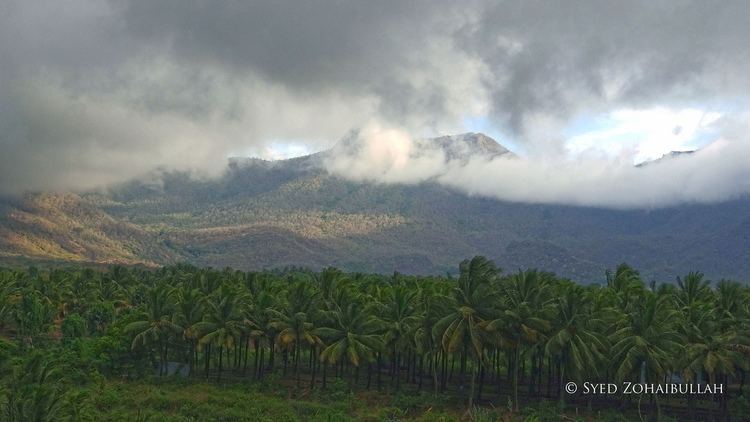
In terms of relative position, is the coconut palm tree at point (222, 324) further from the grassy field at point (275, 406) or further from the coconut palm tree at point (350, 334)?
the coconut palm tree at point (350, 334)

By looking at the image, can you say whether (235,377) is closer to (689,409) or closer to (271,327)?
(271,327)

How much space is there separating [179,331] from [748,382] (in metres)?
63.7

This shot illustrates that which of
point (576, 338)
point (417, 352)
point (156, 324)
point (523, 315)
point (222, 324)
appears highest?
point (523, 315)

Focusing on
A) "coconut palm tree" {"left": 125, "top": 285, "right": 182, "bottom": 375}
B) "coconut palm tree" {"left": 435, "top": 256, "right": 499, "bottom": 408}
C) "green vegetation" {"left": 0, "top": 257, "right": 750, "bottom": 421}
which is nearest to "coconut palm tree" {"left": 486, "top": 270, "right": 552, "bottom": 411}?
"green vegetation" {"left": 0, "top": 257, "right": 750, "bottom": 421}

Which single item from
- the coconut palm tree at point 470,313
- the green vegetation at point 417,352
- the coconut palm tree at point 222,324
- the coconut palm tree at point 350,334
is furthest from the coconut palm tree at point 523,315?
the coconut palm tree at point 222,324

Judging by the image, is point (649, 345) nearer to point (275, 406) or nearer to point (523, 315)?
point (523, 315)

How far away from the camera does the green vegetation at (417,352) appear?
51.3 m

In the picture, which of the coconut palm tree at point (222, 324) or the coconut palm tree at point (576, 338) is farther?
the coconut palm tree at point (222, 324)

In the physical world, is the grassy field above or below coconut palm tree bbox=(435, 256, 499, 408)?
below

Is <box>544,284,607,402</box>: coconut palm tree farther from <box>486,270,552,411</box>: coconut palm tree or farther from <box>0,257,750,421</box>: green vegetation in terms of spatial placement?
<box>486,270,552,411</box>: coconut palm tree

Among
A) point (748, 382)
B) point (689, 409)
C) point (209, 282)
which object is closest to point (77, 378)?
point (209, 282)

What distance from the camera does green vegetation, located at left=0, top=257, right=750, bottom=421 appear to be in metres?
51.3

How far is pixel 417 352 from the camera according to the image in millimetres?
61219

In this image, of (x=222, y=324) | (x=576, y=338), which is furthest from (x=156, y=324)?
(x=576, y=338)
